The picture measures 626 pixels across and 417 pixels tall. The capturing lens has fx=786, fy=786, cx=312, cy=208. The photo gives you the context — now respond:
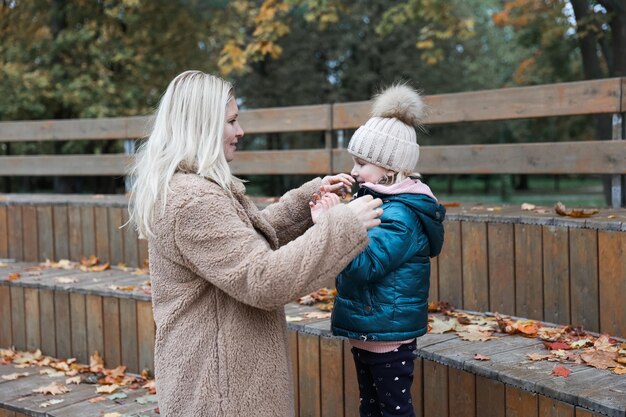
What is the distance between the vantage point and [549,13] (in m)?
13.0

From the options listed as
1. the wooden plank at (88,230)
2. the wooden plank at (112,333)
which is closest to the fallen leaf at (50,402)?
the wooden plank at (112,333)

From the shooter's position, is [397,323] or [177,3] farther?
[177,3]

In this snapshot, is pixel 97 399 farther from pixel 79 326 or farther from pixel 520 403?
pixel 520 403

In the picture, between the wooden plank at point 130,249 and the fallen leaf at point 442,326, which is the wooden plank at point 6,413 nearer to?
the wooden plank at point 130,249

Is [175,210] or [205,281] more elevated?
[175,210]

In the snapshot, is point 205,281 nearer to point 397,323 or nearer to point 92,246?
point 397,323

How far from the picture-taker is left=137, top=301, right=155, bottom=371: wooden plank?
Answer: 4613 millimetres

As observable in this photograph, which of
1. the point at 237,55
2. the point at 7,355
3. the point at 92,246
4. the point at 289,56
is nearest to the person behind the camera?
the point at 7,355

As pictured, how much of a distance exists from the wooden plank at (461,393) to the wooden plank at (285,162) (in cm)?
323

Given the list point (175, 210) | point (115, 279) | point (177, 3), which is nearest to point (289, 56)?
point (177, 3)

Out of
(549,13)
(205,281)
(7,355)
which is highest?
(549,13)

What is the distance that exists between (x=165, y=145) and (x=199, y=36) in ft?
47.8

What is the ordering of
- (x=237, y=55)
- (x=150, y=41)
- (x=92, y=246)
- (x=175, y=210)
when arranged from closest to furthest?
(x=175, y=210)
(x=92, y=246)
(x=237, y=55)
(x=150, y=41)

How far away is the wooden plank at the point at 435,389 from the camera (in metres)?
3.33
